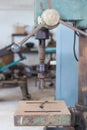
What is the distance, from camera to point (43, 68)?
126 cm

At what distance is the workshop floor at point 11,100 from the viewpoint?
111 inches

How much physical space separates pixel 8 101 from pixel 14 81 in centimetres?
34

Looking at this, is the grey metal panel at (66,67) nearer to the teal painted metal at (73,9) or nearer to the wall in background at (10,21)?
the teal painted metal at (73,9)

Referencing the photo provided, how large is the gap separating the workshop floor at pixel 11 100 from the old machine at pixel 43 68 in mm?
1400

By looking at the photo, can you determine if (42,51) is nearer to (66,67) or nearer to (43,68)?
(43,68)

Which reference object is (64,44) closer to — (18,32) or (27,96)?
(27,96)

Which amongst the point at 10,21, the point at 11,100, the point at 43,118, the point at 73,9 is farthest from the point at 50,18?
the point at 10,21

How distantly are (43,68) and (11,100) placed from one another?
282cm

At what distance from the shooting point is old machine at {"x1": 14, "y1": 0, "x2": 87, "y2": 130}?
1075 millimetres

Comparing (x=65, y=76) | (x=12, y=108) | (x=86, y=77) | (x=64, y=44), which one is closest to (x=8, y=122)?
(x=12, y=108)

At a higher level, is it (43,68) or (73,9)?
(73,9)

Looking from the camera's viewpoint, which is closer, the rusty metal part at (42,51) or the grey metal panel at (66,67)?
the rusty metal part at (42,51)

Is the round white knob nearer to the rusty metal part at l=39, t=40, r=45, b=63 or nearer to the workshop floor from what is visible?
the rusty metal part at l=39, t=40, r=45, b=63

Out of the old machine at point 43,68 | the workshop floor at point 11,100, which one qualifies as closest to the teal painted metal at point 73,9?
the old machine at point 43,68
